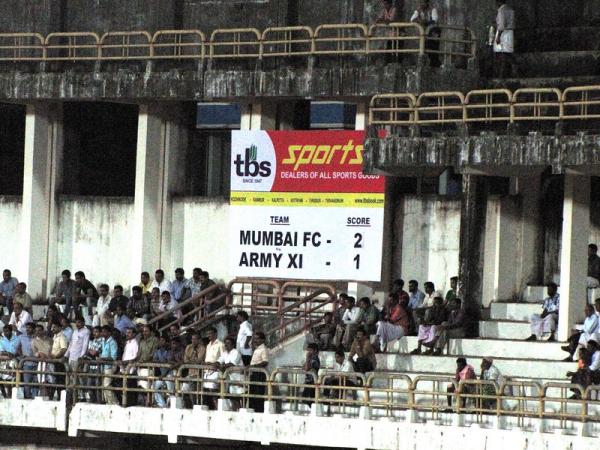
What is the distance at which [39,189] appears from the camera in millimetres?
47875

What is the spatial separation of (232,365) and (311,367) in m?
1.30

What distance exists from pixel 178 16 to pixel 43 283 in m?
6.30

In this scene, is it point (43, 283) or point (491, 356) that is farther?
point (43, 283)

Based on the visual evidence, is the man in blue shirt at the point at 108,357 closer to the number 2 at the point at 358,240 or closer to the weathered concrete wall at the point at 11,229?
the number 2 at the point at 358,240

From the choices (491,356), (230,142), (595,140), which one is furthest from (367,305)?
(230,142)

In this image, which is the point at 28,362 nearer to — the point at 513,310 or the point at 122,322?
the point at 122,322

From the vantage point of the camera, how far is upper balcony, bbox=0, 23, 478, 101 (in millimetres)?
42875

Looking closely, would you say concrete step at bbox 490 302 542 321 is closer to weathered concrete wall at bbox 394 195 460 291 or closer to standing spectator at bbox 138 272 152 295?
weathered concrete wall at bbox 394 195 460 291

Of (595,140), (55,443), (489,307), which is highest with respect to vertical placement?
(595,140)

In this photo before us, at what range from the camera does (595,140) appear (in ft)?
127

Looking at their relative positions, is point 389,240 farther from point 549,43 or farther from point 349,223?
point 549,43

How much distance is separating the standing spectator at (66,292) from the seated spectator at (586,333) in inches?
448

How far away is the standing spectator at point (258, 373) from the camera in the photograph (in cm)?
3781

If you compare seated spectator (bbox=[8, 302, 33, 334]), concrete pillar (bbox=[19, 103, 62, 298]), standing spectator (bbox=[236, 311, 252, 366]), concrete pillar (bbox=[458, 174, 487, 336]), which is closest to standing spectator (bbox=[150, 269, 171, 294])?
seated spectator (bbox=[8, 302, 33, 334])
